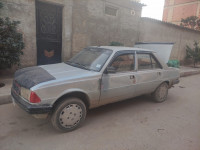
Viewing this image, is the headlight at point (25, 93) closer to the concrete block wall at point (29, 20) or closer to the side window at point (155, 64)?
the side window at point (155, 64)

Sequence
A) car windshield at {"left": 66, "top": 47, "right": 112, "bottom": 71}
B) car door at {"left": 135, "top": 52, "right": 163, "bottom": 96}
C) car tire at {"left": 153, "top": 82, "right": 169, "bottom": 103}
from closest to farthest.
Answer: car windshield at {"left": 66, "top": 47, "right": 112, "bottom": 71}
car door at {"left": 135, "top": 52, "right": 163, "bottom": 96}
car tire at {"left": 153, "top": 82, "right": 169, "bottom": 103}

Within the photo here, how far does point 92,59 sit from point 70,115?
1347mm

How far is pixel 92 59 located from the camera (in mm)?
3484

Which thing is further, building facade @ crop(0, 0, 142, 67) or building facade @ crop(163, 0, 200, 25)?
building facade @ crop(163, 0, 200, 25)

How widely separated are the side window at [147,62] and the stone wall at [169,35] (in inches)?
239

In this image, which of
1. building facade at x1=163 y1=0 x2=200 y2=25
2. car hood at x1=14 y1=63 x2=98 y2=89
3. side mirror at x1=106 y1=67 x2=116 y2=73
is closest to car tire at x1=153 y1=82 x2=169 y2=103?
side mirror at x1=106 y1=67 x2=116 y2=73

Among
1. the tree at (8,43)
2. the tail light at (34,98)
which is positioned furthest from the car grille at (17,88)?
the tree at (8,43)

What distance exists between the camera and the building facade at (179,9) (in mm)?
27134

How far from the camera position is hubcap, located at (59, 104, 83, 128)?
111 inches

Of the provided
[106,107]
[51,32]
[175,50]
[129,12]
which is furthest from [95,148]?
[175,50]

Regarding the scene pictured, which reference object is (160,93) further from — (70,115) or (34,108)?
(34,108)

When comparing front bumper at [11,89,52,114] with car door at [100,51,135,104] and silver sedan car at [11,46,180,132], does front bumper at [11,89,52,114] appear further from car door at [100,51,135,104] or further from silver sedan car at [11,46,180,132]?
car door at [100,51,135,104]

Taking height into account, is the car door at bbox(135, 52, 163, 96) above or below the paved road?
above

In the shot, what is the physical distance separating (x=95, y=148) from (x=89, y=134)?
0.41 metres
